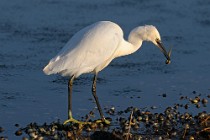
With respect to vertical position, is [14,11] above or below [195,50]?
above

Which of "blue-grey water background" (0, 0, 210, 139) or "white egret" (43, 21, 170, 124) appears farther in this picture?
"blue-grey water background" (0, 0, 210, 139)

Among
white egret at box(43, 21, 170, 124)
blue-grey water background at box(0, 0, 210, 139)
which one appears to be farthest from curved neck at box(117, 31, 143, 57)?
blue-grey water background at box(0, 0, 210, 139)

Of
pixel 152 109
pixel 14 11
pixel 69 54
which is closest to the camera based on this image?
pixel 69 54

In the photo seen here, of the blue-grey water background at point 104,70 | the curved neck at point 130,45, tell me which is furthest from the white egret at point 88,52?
the blue-grey water background at point 104,70

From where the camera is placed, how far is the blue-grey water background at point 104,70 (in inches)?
328

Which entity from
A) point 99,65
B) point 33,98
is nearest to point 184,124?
point 99,65

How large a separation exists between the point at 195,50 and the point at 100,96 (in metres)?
2.50

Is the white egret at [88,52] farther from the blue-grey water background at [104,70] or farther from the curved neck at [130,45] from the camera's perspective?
the blue-grey water background at [104,70]

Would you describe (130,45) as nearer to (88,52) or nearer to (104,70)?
(88,52)

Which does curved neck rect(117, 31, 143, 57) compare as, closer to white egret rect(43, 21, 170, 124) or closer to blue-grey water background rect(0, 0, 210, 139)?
white egret rect(43, 21, 170, 124)

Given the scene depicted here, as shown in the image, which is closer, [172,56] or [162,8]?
[172,56]

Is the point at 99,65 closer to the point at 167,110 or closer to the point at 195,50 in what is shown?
the point at 167,110

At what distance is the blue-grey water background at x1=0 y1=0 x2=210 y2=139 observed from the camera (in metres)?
8.32

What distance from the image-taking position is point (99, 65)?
788 cm
